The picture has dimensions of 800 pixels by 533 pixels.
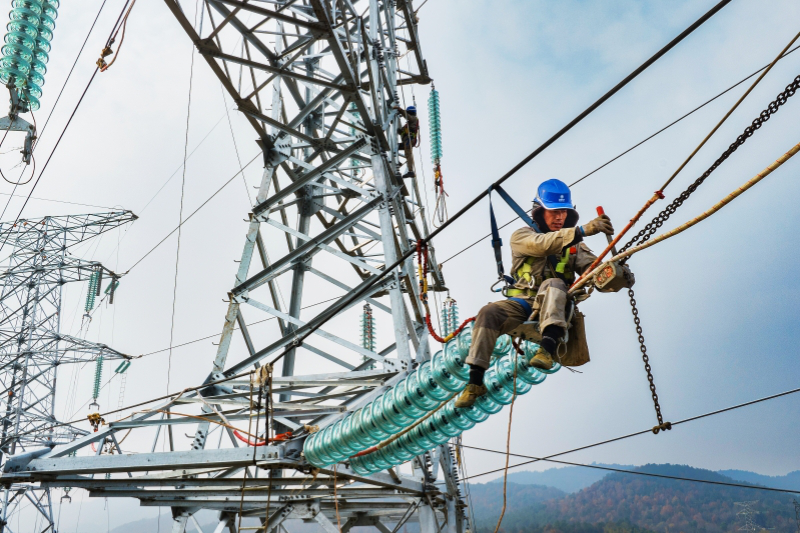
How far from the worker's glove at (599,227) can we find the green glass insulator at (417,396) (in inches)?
93.3

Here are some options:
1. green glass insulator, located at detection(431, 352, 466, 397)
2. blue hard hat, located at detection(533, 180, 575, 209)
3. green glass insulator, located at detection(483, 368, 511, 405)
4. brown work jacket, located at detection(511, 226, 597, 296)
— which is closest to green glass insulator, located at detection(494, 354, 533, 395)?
green glass insulator, located at detection(483, 368, 511, 405)

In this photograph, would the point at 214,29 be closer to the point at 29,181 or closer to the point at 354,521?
the point at 29,181

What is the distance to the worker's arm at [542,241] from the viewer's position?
177 inches

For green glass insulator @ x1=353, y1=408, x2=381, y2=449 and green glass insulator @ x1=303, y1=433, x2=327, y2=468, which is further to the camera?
green glass insulator @ x1=303, y1=433, x2=327, y2=468

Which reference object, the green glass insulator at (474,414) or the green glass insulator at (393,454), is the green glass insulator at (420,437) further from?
the green glass insulator at (474,414)

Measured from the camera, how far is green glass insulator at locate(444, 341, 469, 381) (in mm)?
5616

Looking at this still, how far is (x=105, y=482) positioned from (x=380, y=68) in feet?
24.1

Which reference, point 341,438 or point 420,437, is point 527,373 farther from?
point 341,438

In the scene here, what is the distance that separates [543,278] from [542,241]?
41 centimetres

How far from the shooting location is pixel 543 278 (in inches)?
197

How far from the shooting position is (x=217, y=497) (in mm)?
9383

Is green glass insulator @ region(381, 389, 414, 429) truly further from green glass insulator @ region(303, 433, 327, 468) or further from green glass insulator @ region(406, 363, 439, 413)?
green glass insulator @ region(303, 433, 327, 468)

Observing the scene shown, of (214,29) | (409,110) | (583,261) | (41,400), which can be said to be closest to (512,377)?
(583,261)

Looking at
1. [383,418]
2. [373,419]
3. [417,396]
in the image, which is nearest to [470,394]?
[417,396]
